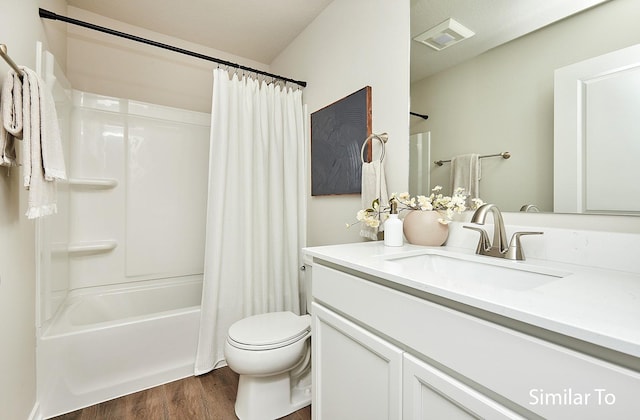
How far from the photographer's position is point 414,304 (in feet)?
2.36

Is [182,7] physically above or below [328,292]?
above

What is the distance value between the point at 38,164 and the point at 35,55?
2.38 ft

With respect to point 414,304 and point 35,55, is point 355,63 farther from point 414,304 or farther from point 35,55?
point 35,55

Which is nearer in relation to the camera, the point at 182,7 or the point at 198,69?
the point at 182,7

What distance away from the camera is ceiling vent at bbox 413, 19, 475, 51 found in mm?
1219

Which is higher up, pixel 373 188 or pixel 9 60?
pixel 9 60

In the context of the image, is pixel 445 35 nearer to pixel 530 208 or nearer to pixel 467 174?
pixel 467 174

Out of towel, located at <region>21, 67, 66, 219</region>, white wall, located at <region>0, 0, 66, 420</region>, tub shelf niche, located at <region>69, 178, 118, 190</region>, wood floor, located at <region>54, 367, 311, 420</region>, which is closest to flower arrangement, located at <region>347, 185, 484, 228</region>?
wood floor, located at <region>54, 367, 311, 420</region>

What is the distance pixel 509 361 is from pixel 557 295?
0.63ft

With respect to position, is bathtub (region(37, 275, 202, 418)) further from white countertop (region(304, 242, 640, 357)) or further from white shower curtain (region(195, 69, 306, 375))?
white countertop (region(304, 242, 640, 357))

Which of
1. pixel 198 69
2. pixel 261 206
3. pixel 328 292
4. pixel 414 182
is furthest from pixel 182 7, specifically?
pixel 328 292

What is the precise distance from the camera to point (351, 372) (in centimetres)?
93

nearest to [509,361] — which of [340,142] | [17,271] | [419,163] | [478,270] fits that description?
[478,270]

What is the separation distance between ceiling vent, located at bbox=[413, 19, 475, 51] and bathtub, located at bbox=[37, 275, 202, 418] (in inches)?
79.2
